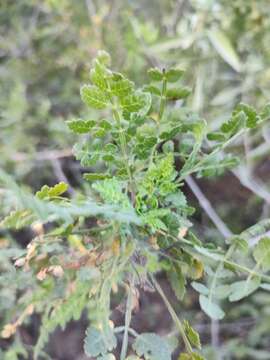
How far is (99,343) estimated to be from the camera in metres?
0.45

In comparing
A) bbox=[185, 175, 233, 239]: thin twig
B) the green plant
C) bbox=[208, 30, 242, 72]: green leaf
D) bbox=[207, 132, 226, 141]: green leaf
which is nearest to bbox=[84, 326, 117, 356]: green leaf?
the green plant

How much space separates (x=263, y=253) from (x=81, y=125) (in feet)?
0.67

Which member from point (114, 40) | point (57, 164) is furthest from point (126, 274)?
point (114, 40)

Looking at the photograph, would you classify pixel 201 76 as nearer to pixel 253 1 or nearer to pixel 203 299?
pixel 253 1

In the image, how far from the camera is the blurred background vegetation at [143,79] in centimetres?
104

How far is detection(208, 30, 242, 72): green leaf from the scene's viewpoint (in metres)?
1.03

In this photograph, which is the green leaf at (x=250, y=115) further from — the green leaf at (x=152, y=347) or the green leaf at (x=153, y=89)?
the green leaf at (x=152, y=347)

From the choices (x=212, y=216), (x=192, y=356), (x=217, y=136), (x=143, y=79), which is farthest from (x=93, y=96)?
(x=143, y=79)

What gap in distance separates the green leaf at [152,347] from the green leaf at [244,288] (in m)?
0.07

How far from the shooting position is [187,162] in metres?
0.47

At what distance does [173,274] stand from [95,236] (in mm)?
85

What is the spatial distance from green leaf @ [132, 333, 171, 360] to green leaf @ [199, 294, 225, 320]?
48 millimetres

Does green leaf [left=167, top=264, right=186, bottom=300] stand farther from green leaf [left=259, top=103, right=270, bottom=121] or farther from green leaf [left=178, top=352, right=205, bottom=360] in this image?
green leaf [left=259, top=103, right=270, bottom=121]

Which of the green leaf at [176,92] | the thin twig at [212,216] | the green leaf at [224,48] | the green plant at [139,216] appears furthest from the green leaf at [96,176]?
the green leaf at [224,48]
